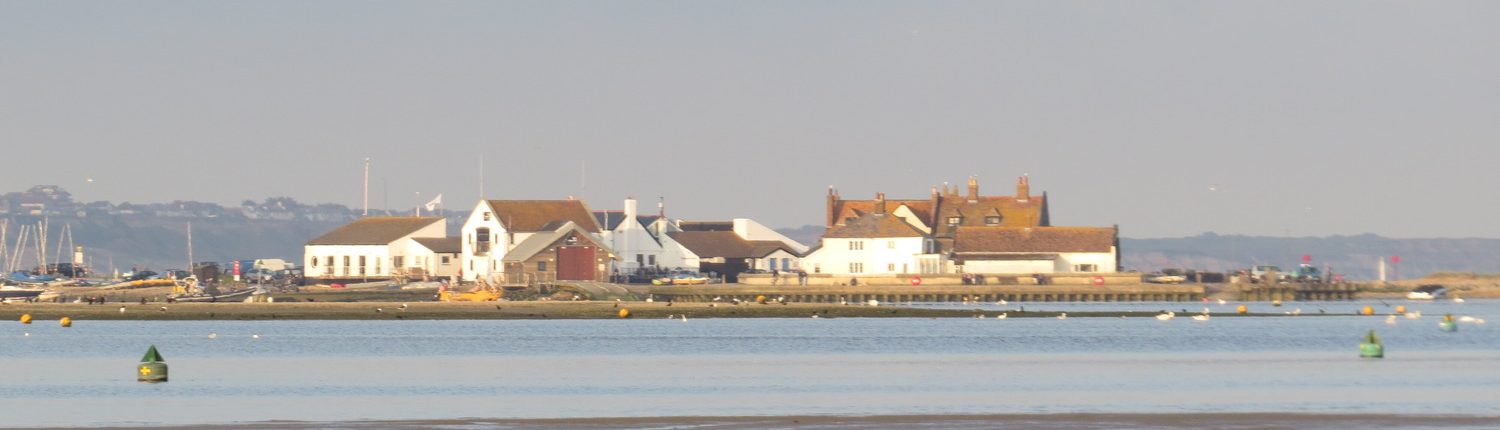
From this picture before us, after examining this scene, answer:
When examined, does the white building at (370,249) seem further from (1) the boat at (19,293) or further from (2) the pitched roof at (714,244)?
(1) the boat at (19,293)

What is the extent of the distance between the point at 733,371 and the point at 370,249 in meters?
97.8

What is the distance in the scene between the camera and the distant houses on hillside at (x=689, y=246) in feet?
444

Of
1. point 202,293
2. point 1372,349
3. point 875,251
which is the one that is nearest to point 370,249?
point 202,293

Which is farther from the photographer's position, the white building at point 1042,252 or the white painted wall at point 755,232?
the white painted wall at point 755,232

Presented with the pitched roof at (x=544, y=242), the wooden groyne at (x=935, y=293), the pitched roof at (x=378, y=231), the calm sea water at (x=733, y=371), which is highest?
the pitched roof at (x=378, y=231)

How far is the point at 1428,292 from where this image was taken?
142625 millimetres

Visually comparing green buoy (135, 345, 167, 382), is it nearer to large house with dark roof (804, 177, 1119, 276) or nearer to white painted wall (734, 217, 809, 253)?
large house with dark roof (804, 177, 1119, 276)

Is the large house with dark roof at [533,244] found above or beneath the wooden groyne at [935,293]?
above

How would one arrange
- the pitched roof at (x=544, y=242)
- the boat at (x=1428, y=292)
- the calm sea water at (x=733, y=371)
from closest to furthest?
1. the calm sea water at (x=733, y=371)
2. the pitched roof at (x=544, y=242)
3. the boat at (x=1428, y=292)

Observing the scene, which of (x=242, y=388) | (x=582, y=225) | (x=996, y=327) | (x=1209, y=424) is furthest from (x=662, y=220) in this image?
(x=1209, y=424)

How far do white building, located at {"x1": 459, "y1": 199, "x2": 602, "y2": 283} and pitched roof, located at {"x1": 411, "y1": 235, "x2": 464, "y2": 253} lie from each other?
8.33ft

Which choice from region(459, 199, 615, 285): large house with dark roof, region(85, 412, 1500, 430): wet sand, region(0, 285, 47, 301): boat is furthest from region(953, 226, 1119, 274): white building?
region(85, 412, 1500, 430): wet sand

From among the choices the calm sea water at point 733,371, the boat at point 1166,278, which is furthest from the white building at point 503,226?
the calm sea water at point 733,371

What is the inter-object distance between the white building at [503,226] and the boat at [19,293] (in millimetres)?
26564
